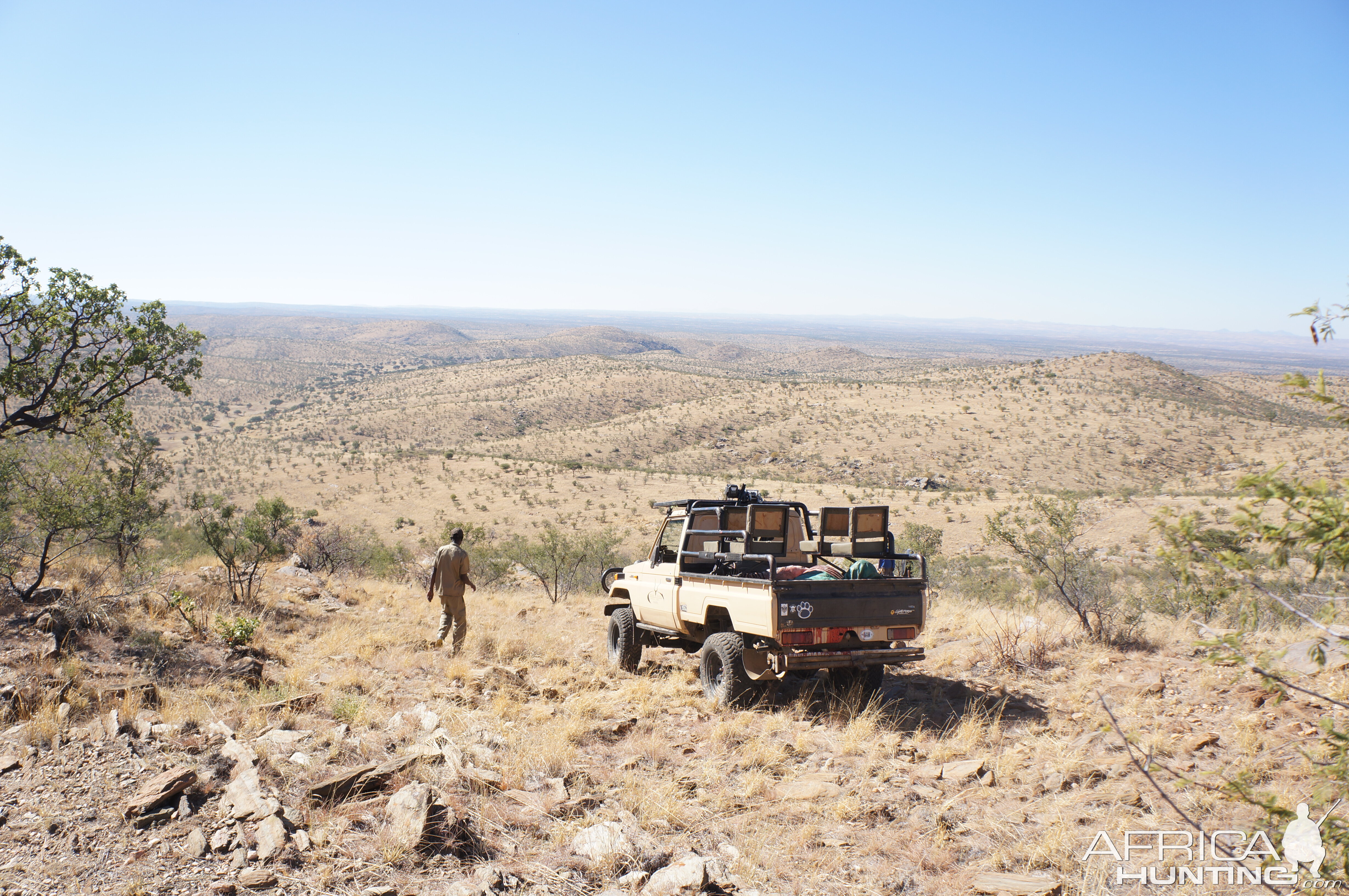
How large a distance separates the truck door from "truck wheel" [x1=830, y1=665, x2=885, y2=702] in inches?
81.7

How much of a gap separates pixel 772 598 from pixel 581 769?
2375 millimetres

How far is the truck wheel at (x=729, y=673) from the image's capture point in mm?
8016

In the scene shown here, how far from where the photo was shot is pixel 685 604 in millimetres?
8953

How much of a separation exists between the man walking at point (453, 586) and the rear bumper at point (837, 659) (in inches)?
197

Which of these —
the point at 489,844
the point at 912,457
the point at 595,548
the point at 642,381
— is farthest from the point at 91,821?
the point at 642,381

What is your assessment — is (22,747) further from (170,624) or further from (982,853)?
(982,853)

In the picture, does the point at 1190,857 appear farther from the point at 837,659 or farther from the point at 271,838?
the point at 271,838

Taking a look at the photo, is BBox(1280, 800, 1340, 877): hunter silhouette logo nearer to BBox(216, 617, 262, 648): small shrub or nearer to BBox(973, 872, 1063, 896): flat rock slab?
BBox(973, 872, 1063, 896): flat rock slab

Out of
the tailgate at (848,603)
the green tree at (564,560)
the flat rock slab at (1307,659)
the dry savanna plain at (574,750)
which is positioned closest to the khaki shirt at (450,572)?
the dry savanna plain at (574,750)

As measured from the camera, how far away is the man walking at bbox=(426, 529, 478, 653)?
1066 cm

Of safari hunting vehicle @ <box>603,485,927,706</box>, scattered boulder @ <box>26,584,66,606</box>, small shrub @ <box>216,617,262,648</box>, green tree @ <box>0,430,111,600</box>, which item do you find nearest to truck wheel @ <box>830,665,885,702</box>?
safari hunting vehicle @ <box>603,485,927,706</box>

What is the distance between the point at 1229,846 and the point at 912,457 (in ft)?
164

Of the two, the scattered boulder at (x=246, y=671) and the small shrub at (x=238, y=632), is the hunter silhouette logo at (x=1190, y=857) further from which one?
the small shrub at (x=238, y=632)

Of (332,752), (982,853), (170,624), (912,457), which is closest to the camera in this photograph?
(982,853)
